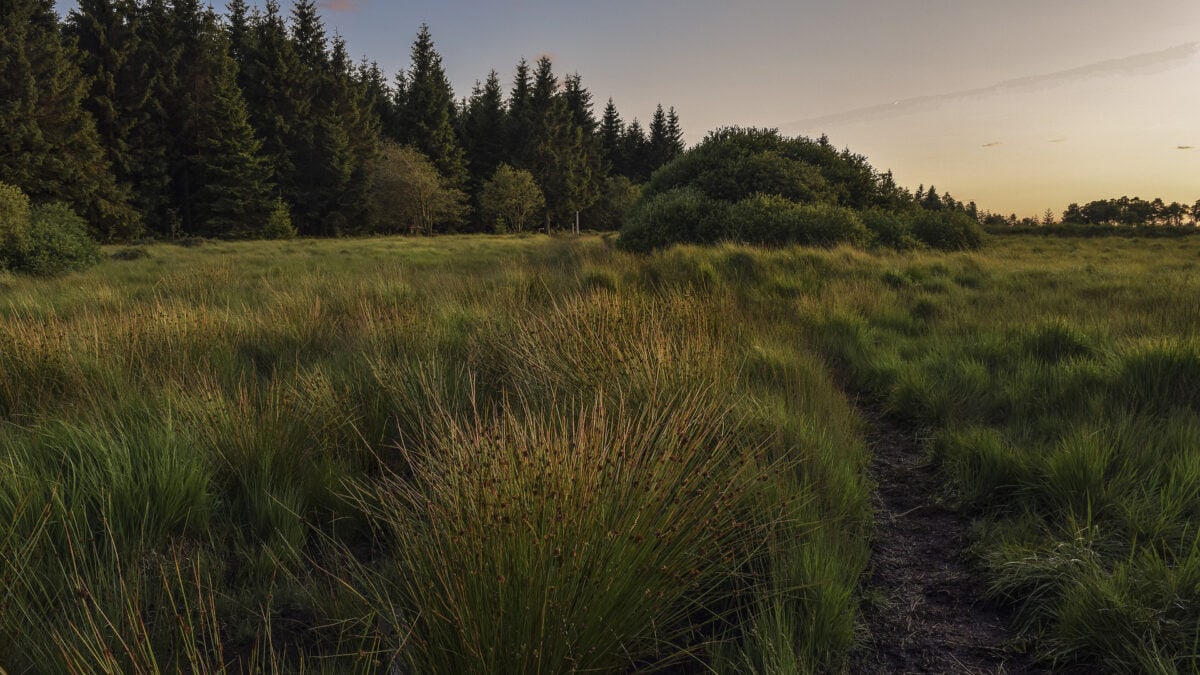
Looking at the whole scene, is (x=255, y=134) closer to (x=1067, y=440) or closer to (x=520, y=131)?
(x=520, y=131)

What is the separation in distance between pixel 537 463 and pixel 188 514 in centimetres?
162

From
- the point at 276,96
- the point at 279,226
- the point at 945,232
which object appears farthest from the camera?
the point at 276,96

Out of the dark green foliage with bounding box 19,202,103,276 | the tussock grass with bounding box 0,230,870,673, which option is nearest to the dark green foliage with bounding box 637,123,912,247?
the tussock grass with bounding box 0,230,870,673

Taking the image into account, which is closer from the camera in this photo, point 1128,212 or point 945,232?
point 945,232

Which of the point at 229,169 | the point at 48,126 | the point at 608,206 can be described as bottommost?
the point at 608,206

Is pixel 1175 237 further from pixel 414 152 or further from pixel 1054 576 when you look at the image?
pixel 414 152

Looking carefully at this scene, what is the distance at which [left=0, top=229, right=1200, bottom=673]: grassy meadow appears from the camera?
1627 millimetres

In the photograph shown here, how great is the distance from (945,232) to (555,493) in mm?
18515

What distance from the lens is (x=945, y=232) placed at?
16.9m

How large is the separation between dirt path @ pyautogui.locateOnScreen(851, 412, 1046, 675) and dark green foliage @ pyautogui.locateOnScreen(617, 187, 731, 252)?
12292mm

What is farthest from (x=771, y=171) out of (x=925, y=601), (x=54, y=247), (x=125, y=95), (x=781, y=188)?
(x=125, y=95)

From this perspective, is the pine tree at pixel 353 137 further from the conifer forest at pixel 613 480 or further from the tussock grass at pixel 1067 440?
the tussock grass at pixel 1067 440

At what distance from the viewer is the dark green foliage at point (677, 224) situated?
49.7ft

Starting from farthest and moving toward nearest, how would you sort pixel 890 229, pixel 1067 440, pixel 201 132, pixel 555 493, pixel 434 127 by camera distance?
1. pixel 434 127
2. pixel 201 132
3. pixel 890 229
4. pixel 1067 440
5. pixel 555 493
